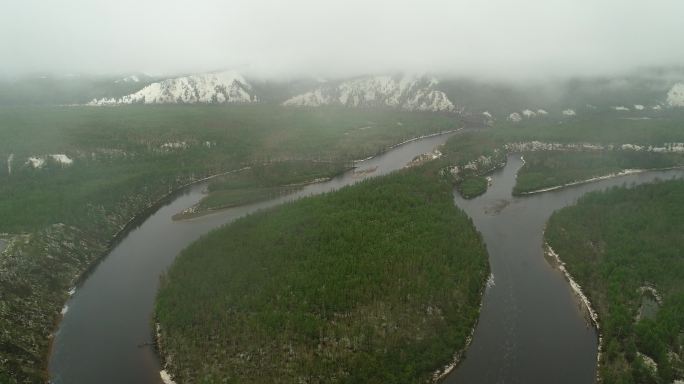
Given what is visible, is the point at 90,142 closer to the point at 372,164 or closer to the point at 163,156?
the point at 163,156

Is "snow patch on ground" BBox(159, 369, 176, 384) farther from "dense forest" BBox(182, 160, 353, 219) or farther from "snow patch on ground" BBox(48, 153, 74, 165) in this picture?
"snow patch on ground" BBox(48, 153, 74, 165)

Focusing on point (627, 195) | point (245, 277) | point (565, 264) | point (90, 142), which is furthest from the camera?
point (90, 142)

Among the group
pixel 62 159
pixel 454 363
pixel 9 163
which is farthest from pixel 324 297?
pixel 9 163

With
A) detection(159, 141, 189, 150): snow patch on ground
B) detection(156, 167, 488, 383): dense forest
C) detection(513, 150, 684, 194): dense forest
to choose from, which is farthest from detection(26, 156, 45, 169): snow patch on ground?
detection(513, 150, 684, 194): dense forest

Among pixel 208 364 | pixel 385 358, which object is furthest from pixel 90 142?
pixel 385 358

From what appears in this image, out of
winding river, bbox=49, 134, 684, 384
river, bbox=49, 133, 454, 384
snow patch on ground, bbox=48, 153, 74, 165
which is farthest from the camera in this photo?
snow patch on ground, bbox=48, 153, 74, 165

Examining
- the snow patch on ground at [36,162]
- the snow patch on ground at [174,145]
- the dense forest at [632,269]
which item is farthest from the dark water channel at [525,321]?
the snow patch on ground at [36,162]
